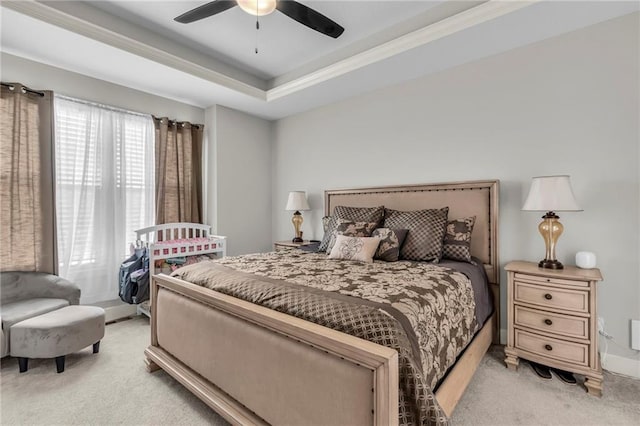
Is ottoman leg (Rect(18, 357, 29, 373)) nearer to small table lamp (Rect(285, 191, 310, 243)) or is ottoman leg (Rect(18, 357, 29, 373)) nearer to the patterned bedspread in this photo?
the patterned bedspread

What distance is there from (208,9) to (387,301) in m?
2.15

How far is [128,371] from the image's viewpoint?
2.15m

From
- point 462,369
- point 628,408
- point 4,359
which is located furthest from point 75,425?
point 628,408

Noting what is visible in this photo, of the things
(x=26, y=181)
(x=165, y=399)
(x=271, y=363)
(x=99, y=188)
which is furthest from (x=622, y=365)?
(x=26, y=181)

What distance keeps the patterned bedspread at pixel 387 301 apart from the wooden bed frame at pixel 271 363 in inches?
3.4

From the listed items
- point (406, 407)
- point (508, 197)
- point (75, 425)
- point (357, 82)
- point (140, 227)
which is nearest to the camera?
point (406, 407)

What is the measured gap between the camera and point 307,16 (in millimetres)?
1983

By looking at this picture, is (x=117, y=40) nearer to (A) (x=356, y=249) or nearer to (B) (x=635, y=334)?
(A) (x=356, y=249)

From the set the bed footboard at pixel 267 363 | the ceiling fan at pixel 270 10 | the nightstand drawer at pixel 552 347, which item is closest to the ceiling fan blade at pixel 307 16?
the ceiling fan at pixel 270 10

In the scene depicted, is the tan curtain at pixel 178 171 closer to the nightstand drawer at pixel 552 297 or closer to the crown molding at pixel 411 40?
the crown molding at pixel 411 40

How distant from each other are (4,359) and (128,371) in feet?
3.76

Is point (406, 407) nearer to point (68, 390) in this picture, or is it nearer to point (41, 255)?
point (68, 390)

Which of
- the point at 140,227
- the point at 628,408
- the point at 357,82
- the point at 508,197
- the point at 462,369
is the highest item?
the point at 357,82

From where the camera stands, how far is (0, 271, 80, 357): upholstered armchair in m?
2.30
